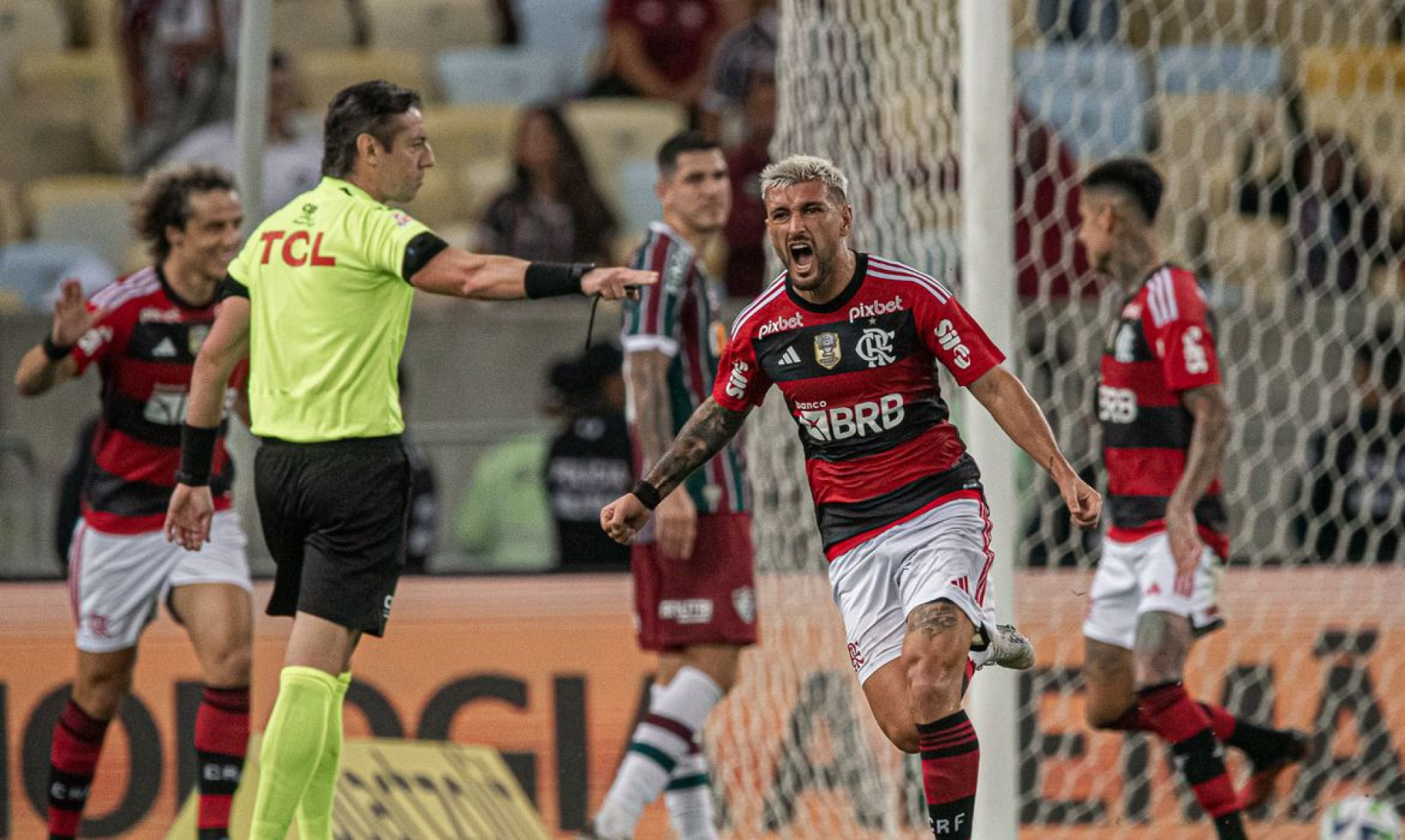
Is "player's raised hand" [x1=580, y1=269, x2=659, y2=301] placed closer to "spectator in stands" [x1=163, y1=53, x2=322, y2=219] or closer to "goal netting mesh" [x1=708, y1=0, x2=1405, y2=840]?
"goal netting mesh" [x1=708, y1=0, x2=1405, y2=840]

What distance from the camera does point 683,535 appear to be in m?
6.23

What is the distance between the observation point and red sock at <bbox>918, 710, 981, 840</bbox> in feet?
16.1

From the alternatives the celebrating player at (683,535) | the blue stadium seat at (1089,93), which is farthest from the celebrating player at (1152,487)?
the blue stadium seat at (1089,93)

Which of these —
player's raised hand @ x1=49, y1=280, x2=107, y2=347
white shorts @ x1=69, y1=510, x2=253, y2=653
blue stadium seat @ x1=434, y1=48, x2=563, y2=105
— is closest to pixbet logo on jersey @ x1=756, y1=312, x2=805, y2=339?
white shorts @ x1=69, y1=510, x2=253, y2=653

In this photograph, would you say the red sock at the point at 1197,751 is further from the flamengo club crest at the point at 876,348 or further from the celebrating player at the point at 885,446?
the flamengo club crest at the point at 876,348

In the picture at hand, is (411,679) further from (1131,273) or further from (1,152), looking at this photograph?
(1,152)

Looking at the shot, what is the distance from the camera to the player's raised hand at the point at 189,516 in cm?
554

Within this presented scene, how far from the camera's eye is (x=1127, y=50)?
11.2 metres

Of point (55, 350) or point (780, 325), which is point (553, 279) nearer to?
point (780, 325)

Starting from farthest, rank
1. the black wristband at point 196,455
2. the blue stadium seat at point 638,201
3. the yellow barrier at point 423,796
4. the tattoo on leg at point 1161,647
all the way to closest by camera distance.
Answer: the blue stadium seat at point 638,201, the yellow barrier at point 423,796, the tattoo on leg at point 1161,647, the black wristband at point 196,455

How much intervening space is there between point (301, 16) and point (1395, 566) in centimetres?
816

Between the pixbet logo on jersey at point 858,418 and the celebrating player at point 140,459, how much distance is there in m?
2.28

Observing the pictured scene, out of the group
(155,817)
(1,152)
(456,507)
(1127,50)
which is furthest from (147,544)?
(1127,50)

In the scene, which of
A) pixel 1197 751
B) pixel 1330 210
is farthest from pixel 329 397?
pixel 1330 210
